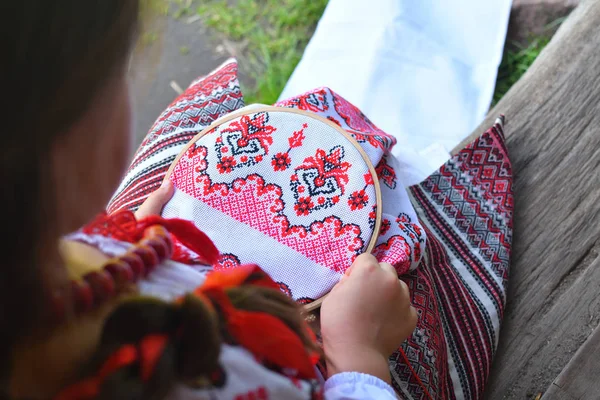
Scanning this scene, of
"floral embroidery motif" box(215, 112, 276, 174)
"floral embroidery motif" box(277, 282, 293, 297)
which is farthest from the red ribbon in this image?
"floral embroidery motif" box(215, 112, 276, 174)

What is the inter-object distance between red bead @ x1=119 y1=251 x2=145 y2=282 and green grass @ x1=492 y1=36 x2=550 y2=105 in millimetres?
1376

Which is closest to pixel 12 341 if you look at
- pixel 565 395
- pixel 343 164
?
pixel 343 164

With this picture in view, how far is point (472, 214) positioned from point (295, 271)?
422 millimetres

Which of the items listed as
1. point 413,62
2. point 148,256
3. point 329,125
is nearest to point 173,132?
point 329,125

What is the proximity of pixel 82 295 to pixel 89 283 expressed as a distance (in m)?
0.02

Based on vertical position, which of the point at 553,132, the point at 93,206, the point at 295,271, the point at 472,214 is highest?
the point at 553,132

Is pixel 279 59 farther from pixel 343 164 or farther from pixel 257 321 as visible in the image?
pixel 257 321

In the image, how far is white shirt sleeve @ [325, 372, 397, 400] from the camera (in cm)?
72

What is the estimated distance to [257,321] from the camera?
0.57 m

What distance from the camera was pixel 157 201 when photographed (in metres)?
0.97

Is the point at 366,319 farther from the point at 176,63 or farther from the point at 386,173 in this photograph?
the point at 176,63

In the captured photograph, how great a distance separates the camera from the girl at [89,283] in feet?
1.32

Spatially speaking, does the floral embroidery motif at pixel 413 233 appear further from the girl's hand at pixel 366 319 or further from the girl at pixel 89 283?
the girl at pixel 89 283

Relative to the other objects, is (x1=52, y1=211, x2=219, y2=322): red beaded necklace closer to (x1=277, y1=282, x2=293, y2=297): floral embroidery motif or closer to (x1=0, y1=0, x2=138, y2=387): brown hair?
(x1=0, y1=0, x2=138, y2=387): brown hair
